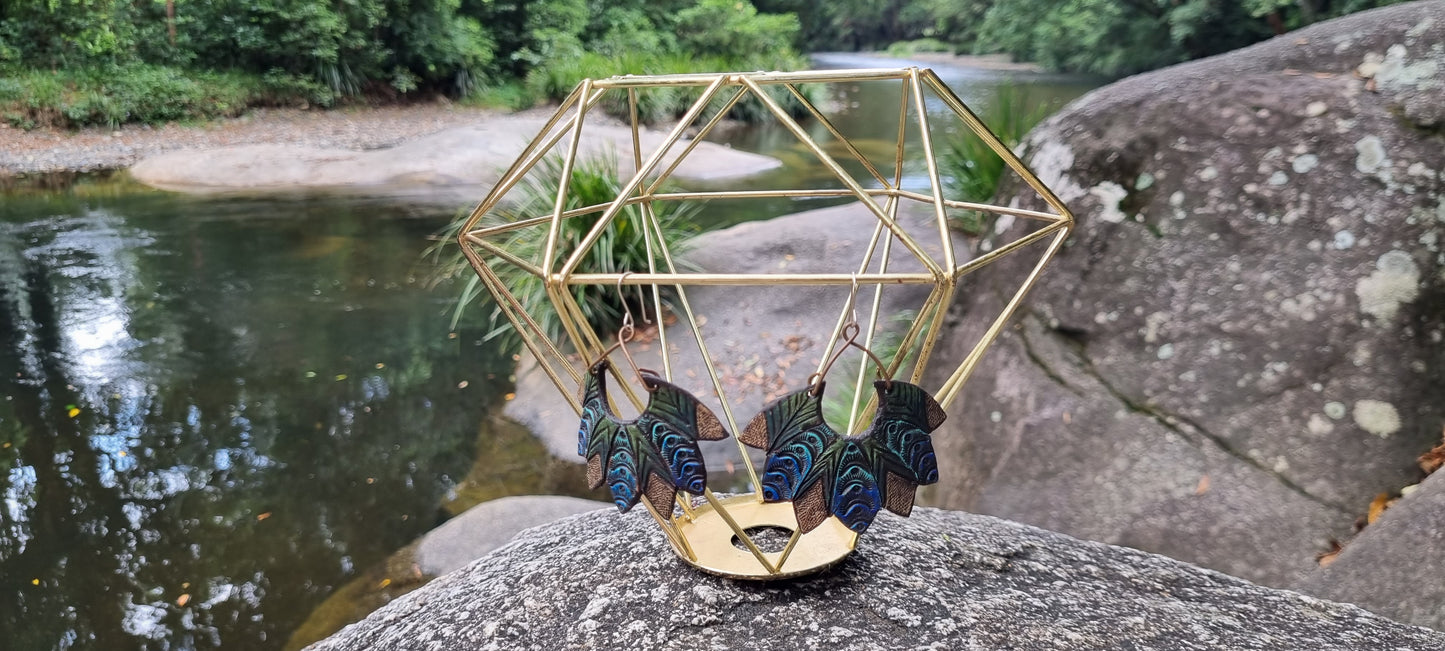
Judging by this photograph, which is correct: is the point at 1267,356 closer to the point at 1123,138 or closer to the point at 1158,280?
the point at 1158,280

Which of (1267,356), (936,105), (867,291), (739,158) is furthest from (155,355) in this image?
(936,105)

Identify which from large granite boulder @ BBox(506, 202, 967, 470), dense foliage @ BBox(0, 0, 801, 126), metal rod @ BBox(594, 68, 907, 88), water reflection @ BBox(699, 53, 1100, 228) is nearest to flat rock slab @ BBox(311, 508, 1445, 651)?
metal rod @ BBox(594, 68, 907, 88)

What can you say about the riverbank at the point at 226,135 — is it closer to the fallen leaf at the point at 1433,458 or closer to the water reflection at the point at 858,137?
the water reflection at the point at 858,137

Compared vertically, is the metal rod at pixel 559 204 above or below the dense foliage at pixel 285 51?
above

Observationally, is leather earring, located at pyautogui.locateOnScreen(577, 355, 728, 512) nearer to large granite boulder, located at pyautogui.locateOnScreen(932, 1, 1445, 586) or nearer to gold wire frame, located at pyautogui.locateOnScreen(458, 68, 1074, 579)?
gold wire frame, located at pyautogui.locateOnScreen(458, 68, 1074, 579)

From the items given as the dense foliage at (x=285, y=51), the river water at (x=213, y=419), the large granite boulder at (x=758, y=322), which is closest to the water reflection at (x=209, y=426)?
the river water at (x=213, y=419)

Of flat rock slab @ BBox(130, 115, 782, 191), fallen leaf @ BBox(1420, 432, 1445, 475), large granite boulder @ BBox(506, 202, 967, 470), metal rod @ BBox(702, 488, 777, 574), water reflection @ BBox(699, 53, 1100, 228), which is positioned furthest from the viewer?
flat rock slab @ BBox(130, 115, 782, 191)

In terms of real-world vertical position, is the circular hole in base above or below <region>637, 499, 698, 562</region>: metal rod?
below

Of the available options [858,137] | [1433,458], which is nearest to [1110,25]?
[858,137]
